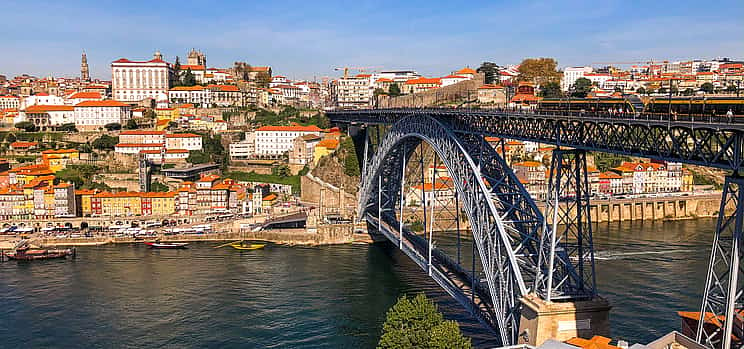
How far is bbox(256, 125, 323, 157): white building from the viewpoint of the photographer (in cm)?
4691

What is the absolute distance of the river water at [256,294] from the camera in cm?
1820

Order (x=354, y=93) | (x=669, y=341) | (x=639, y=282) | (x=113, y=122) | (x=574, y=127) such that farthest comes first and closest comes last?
(x=354, y=93)
(x=113, y=122)
(x=639, y=282)
(x=574, y=127)
(x=669, y=341)

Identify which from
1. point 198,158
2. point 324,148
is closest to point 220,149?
point 198,158

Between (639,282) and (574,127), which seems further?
(639,282)

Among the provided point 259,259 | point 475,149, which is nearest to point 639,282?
point 475,149

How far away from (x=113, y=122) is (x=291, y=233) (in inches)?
983

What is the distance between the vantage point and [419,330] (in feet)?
46.8

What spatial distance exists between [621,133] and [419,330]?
5831 mm

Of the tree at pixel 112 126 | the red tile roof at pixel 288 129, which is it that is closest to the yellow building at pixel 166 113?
the tree at pixel 112 126

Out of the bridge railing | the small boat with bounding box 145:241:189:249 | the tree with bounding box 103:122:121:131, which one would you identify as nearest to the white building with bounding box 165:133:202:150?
the tree with bounding box 103:122:121:131

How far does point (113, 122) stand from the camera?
50781 millimetres

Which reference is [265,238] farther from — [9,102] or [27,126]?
[9,102]

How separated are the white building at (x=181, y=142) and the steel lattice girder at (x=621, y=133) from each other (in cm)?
2989

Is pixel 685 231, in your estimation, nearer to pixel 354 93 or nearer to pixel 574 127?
pixel 574 127
